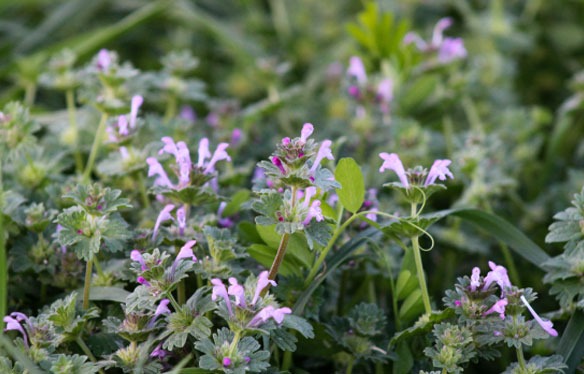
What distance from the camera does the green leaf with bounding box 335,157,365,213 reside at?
111cm

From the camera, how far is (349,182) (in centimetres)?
112

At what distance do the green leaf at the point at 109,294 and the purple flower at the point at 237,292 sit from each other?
23 centimetres

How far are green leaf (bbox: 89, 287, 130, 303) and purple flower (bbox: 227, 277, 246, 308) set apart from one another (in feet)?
0.77

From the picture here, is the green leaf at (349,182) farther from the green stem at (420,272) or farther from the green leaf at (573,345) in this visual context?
the green leaf at (573,345)

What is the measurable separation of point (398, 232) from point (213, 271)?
0.28 meters

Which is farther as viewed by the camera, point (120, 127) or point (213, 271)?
point (120, 127)

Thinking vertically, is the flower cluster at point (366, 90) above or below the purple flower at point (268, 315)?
above

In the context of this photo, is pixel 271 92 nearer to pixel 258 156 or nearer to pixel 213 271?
pixel 258 156

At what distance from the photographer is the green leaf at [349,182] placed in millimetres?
1113

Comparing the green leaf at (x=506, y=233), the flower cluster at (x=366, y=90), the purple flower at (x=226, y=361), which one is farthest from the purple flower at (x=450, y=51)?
the purple flower at (x=226, y=361)

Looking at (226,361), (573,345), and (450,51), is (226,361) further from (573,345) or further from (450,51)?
(450,51)

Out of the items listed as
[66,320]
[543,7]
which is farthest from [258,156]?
[543,7]

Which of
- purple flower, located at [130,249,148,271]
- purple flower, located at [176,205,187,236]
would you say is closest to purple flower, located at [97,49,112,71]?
purple flower, located at [176,205,187,236]

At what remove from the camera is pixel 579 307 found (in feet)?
3.77
